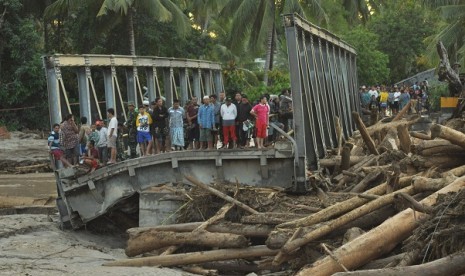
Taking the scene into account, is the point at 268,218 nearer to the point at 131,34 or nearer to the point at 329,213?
the point at 329,213

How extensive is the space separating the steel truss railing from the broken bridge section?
258 inches

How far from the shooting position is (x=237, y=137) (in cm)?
1964

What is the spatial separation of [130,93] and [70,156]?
6.69 m

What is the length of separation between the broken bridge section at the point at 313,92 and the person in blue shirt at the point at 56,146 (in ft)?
21.3

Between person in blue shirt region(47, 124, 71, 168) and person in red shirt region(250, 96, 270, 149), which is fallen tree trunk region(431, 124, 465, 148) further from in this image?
person in blue shirt region(47, 124, 71, 168)

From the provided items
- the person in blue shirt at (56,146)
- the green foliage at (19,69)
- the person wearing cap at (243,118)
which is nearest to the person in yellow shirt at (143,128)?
the person in blue shirt at (56,146)

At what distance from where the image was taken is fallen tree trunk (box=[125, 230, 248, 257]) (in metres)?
14.6

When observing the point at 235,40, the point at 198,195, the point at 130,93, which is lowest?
the point at 198,195

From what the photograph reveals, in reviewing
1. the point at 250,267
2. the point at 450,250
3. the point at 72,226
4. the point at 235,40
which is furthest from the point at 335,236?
the point at 235,40

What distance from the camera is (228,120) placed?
63.2 ft

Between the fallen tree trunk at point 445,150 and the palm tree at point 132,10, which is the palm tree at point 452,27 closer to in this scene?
the palm tree at point 132,10

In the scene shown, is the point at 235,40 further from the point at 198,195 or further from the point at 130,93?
the point at 198,195

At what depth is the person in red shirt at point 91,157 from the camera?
1984 centimetres

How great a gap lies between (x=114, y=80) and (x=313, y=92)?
8.36 meters
